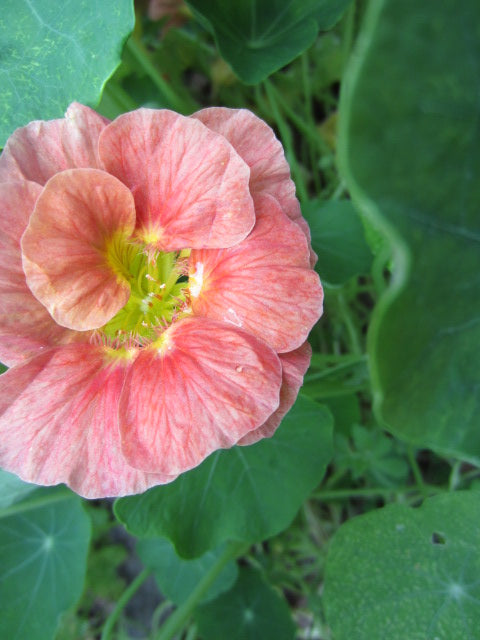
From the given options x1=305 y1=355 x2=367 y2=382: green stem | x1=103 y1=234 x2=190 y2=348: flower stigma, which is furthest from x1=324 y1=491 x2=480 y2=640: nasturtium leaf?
x1=103 y1=234 x2=190 y2=348: flower stigma

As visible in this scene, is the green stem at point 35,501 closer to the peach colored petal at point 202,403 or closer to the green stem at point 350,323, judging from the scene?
the peach colored petal at point 202,403

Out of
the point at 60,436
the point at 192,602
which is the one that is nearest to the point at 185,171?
the point at 60,436

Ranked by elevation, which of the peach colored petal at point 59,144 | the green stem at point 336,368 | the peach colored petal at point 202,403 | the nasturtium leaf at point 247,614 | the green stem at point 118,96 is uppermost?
the peach colored petal at point 59,144

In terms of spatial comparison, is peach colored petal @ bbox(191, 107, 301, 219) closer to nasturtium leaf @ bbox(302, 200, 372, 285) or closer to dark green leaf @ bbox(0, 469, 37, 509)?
nasturtium leaf @ bbox(302, 200, 372, 285)

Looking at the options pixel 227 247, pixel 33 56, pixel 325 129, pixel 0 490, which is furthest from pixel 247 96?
pixel 0 490

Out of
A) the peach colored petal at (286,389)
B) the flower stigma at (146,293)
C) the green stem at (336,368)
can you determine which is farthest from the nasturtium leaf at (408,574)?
the flower stigma at (146,293)

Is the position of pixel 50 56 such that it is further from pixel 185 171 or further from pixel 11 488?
pixel 11 488
